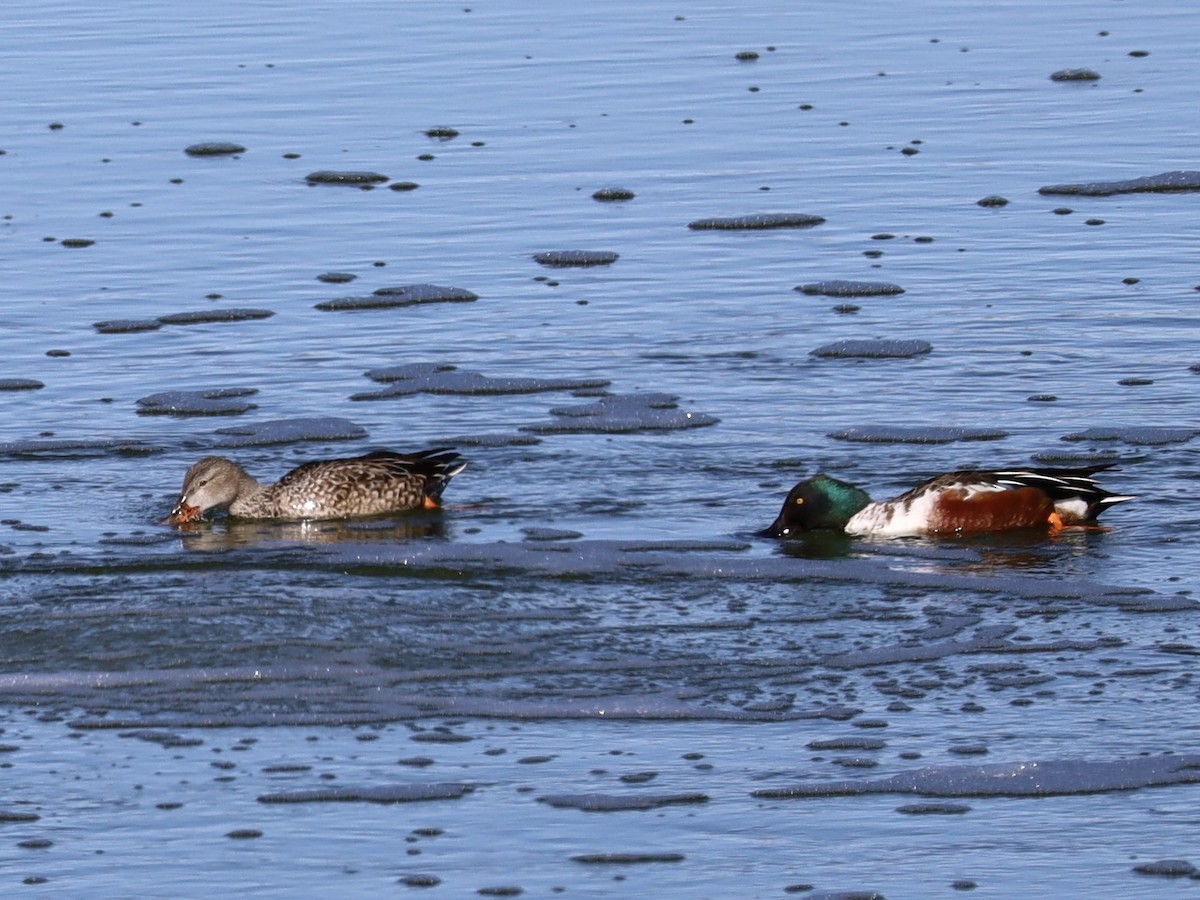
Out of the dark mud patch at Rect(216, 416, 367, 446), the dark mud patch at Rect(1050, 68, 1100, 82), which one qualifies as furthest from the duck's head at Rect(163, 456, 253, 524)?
the dark mud patch at Rect(1050, 68, 1100, 82)

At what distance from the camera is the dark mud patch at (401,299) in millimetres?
15625

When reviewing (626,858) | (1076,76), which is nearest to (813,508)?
(626,858)

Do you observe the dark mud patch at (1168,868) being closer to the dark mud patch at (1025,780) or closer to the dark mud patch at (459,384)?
the dark mud patch at (1025,780)

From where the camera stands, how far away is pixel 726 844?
7.27 m

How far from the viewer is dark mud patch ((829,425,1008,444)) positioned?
1245 centimetres

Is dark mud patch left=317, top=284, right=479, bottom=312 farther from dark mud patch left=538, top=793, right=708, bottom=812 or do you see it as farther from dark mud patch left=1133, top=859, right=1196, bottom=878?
dark mud patch left=1133, top=859, right=1196, bottom=878

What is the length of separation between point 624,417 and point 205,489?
255 cm

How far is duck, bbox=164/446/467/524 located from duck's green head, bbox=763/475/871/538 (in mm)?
1768

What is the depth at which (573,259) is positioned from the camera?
16625 mm

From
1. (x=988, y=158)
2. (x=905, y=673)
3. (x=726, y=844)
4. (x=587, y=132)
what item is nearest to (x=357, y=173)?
(x=587, y=132)

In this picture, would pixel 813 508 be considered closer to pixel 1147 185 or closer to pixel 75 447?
pixel 75 447

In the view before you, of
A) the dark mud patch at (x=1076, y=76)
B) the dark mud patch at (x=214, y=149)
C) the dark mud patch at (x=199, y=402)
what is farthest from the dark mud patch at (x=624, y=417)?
the dark mud patch at (x=1076, y=76)

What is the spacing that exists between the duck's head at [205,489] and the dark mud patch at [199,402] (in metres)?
1.88

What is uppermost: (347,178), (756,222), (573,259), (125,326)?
(347,178)
